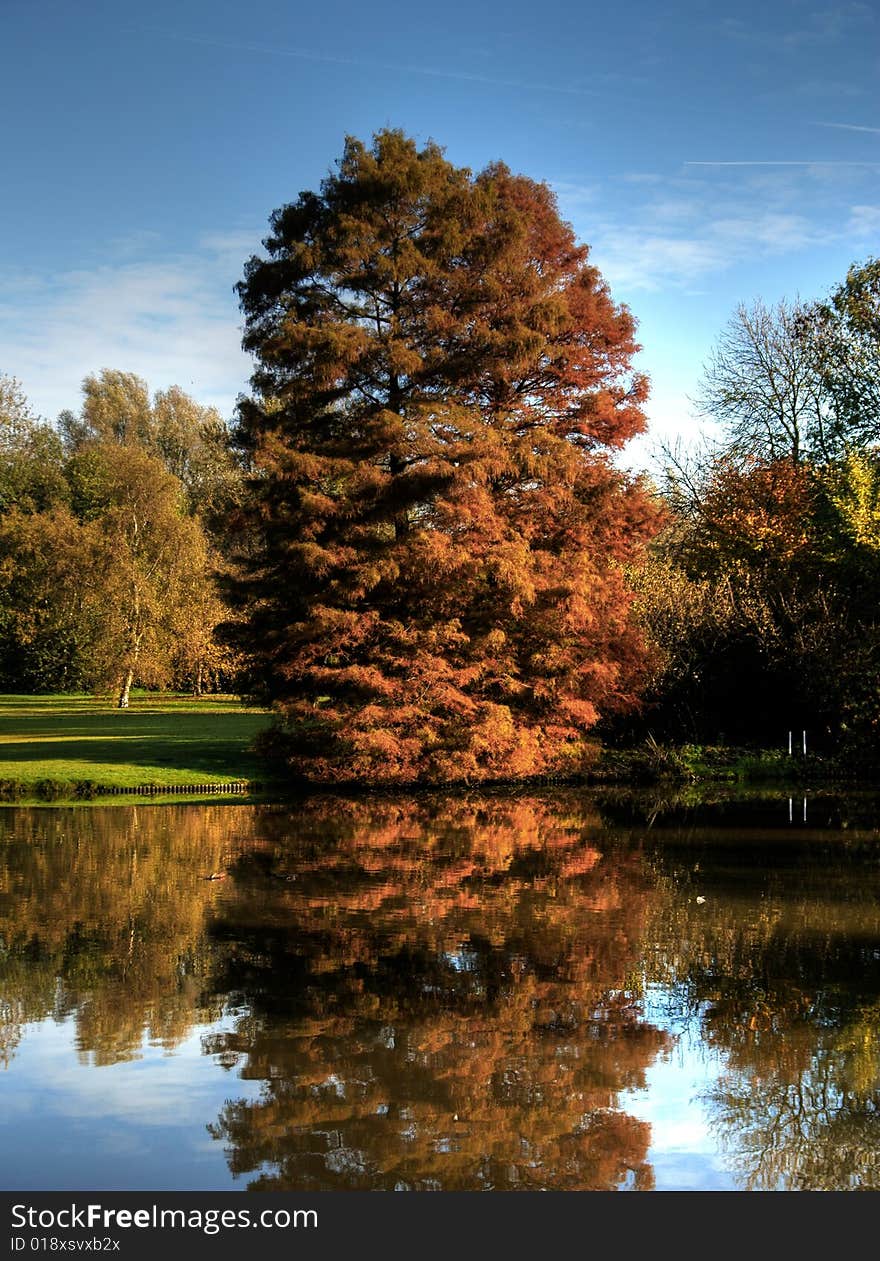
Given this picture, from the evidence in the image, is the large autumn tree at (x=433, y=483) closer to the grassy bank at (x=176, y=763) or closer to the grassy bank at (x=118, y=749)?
the grassy bank at (x=176, y=763)

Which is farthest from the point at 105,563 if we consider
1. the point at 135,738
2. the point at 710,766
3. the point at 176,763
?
the point at 710,766

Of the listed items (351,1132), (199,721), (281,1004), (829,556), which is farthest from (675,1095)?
(199,721)

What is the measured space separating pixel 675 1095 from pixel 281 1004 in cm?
302

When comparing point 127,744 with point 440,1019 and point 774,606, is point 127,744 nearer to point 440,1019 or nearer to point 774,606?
point 774,606

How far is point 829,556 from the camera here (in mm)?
28828

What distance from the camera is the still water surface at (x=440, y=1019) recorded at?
5926mm

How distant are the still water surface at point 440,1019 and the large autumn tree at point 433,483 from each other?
8283 mm

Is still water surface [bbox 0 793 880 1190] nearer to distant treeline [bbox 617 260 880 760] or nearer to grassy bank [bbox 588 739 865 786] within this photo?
grassy bank [bbox 588 739 865 786]

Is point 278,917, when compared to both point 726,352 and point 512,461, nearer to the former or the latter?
point 512,461

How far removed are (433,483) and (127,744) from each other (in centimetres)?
994

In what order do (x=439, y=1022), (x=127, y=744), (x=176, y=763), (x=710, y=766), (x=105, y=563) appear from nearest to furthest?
(x=439, y=1022)
(x=176, y=763)
(x=710, y=766)
(x=127, y=744)
(x=105, y=563)

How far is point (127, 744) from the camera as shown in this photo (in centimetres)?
2775

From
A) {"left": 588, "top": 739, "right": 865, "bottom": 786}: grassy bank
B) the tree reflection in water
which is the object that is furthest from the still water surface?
{"left": 588, "top": 739, "right": 865, "bottom": 786}: grassy bank

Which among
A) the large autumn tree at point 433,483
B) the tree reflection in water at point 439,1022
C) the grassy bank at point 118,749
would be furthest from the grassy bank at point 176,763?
the tree reflection in water at point 439,1022
